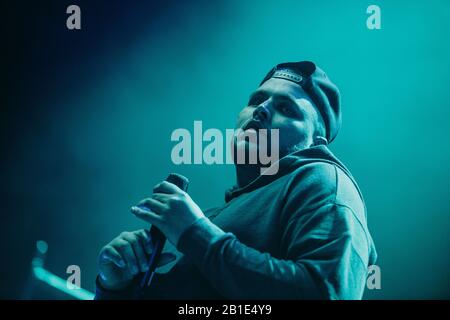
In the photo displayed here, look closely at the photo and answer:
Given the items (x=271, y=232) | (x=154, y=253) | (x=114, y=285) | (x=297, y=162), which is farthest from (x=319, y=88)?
(x=114, y=285)

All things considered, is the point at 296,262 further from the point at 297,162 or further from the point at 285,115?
the point at 285,115

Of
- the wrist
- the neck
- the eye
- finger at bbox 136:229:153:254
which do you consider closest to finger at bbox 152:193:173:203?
finger at bbox 136:229:153:254

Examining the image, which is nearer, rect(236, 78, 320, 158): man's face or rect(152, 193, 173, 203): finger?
rect(152, 193, 173, 203): finger

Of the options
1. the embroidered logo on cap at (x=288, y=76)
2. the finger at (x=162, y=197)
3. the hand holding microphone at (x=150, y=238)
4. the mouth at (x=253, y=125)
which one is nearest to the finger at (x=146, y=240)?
the hand holding microphone at (x=150, y=238)

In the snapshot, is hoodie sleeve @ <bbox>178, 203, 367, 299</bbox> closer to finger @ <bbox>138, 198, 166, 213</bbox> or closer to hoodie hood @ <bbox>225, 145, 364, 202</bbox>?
finger @ <bbox>138, 198, 166, 213</bbox>

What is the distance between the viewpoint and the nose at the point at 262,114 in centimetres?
164

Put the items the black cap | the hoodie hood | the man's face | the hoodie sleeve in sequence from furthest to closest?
1. the black cap
2. the man's face
3. the hoodie hood
4. the hoodie sleeve

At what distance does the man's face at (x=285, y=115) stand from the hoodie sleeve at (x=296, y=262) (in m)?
0.39

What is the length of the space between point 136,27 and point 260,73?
0.58 metres

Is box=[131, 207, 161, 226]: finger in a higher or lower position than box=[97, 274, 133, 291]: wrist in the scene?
higher

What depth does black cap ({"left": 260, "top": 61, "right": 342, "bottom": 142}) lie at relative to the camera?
5.68 feet

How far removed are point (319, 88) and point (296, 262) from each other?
2.46 feet

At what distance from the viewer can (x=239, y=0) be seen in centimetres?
209
